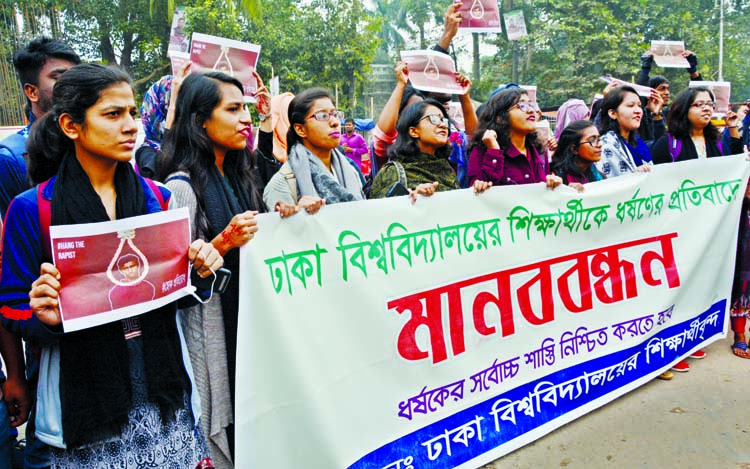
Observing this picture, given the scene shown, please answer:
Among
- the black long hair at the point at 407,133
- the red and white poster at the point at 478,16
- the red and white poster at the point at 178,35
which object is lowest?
the black long hair at the point at 407,133

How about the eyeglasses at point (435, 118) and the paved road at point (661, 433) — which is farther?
the eyeglasses at point (435, 118)

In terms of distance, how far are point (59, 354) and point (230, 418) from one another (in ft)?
2.15

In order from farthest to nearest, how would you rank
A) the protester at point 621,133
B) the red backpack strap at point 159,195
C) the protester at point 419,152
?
the protester at point 621,133, the protester at point 419,152, the red backpack strap at point 159,195

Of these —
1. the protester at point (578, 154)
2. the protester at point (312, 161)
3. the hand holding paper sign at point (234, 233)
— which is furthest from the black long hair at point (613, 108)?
the hand holding paper sign at point (234, 233)

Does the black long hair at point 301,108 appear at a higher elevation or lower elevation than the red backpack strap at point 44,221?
higher

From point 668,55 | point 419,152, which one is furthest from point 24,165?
point 668,55

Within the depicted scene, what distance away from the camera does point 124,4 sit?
19344 millimetres

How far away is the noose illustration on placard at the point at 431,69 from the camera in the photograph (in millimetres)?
3377

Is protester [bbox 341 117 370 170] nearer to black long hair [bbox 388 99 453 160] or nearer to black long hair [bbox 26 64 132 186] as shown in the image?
black long hair [bbox 388 99 453 160]

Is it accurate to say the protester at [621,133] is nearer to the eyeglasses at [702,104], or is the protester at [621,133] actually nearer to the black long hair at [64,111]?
the eyeglasses at [702,104]

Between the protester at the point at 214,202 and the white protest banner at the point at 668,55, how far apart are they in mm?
4595

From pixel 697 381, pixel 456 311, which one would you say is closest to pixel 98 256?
pixel 456 311

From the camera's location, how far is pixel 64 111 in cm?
160

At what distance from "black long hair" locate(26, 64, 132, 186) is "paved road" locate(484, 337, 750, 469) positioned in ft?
6.91
